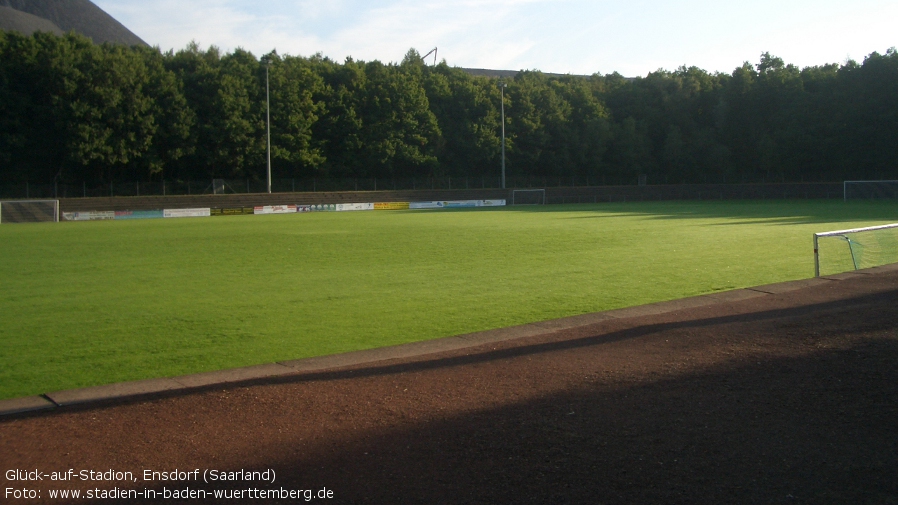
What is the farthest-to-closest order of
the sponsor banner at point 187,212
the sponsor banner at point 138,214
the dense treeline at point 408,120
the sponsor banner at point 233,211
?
the dense treeline at point 408,120, the sponsor banner at point 233,211, the sponsor banner at point 187,212, the sponsor banner at point 138,214

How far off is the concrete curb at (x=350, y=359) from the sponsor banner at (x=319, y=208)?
155 ft

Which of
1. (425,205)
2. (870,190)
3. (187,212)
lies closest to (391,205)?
(425,205)

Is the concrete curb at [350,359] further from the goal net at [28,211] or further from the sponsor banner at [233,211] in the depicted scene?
the sponsor banner at [233,211]

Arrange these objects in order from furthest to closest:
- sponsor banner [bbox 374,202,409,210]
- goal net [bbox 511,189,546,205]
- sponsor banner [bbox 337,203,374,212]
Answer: goal net [bbox 511,189,546,205] < sponsor banner [bbox 374,202,409,210] < sponsor banner [bbox 337,203,374,212]

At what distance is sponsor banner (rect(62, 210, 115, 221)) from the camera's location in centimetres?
4625

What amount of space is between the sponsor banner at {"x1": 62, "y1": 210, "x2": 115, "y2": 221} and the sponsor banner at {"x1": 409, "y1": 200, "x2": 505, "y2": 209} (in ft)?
77.4

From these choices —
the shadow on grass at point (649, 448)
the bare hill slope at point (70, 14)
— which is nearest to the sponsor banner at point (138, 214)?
the shadow on grass at point (649, 448)

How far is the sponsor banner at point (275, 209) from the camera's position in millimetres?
54625

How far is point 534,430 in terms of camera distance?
A: 5688 mm

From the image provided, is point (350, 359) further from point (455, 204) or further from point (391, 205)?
point (455, 204)

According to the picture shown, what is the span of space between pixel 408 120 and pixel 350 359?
2690 inches

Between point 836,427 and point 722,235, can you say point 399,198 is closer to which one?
point 722,235

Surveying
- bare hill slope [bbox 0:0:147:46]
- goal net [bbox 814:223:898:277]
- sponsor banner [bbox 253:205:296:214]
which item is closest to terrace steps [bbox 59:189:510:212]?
sponsor banner [bbox 253:205:296:214]

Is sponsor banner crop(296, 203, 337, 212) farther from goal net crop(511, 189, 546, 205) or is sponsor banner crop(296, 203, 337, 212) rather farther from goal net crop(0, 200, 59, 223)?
goal net crop(511, 189, 546, 205)
